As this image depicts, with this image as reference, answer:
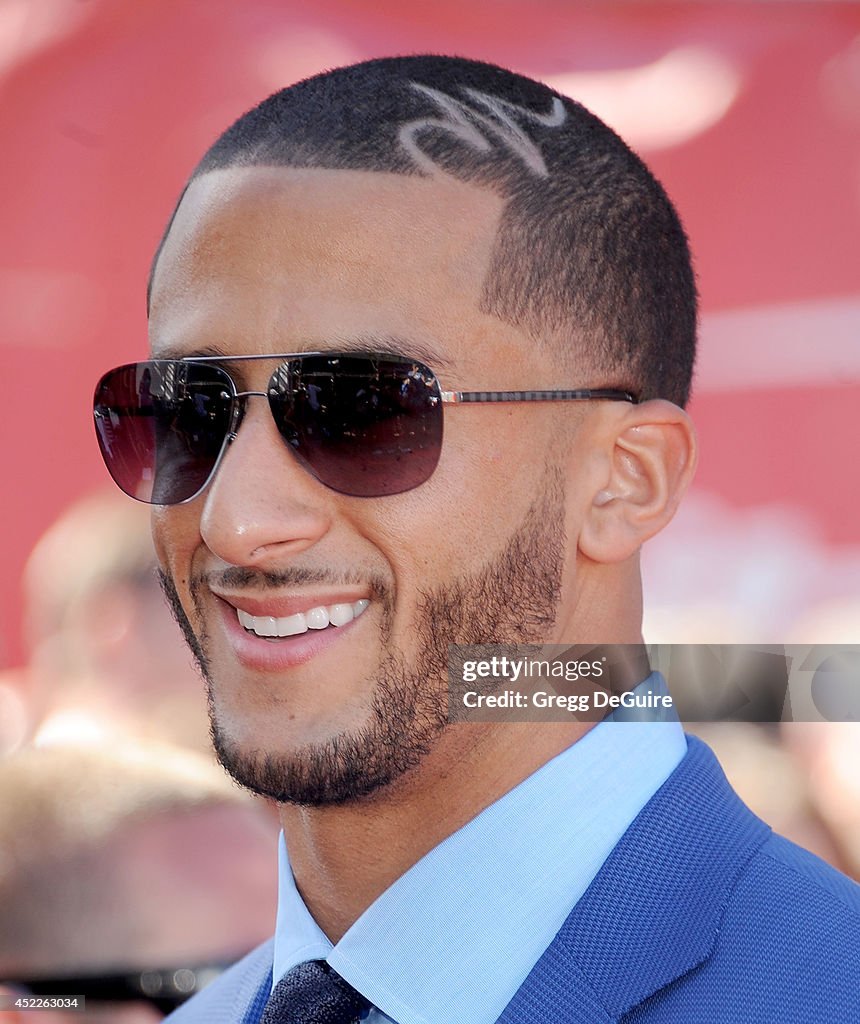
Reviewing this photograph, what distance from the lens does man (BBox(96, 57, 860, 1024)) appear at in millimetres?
1295

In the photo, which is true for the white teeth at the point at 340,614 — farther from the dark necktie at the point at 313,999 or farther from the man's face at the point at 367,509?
the dark necktie at the point at 313,999

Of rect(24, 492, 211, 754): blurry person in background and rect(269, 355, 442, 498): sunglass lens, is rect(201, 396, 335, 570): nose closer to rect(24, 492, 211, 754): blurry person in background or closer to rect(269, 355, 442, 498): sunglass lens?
rect(269, 355, 442, 498): sunglass lens

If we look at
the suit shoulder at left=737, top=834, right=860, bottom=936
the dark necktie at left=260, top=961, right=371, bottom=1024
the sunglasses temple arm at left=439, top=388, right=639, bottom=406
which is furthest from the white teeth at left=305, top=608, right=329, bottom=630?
the suit shoulder at left=737, top=834, right=860, bottom=936

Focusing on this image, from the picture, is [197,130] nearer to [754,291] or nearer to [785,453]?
[754,291]

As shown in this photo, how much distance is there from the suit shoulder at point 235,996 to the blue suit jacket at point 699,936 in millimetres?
468

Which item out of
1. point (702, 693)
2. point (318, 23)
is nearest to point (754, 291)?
point (702, 693)

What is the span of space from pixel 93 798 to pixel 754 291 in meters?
1.57

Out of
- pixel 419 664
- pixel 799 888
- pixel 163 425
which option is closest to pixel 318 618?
pixel 419 664

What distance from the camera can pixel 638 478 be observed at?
4.92 ft

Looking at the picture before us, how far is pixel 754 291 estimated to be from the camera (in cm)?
228

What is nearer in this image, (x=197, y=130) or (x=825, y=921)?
(x=825, y=921)

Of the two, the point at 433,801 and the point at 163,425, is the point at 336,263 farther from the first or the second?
the point at 433,801

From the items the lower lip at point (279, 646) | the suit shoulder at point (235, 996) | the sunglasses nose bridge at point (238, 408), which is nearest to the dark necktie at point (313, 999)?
the suit shoulder at point (235, 996)

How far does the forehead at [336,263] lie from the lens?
1.37 m
